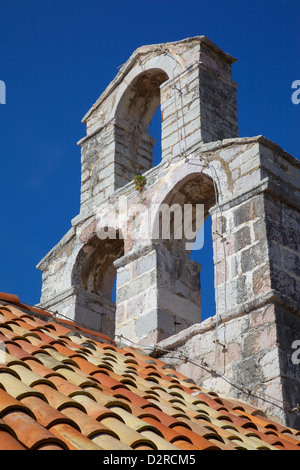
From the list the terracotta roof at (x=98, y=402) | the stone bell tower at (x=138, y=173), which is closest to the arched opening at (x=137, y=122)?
the stone bell tower at (x=138, y=173)

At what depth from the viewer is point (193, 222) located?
23.9ft

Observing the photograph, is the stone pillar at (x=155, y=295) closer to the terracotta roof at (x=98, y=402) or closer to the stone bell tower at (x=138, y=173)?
the stone bell tower at (x=138, y=173)

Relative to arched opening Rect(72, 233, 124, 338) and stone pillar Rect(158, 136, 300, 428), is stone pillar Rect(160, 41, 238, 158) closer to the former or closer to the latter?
stone pillar Rect(158, 136, 300, 428)

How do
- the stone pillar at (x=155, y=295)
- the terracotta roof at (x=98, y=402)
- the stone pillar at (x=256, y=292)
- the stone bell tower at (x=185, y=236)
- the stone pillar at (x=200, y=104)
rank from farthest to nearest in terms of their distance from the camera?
the stone pillar at (x=200, y=104)
the stone pillar at (x=155, y=295)
the stone bell tower at (x=185, y=236)
the stone pillar at (x=256, y=292)
the terracotta roof at (x=98, y=402)

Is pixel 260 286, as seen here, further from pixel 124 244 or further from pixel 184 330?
pixel 124 244

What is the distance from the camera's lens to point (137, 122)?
846 centimetres

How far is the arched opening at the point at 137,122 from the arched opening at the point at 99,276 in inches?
28.6

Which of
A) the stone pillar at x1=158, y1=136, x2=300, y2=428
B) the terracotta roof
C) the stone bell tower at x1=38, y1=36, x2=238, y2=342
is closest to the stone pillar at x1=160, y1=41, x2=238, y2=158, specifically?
the stone bell tower at x1=38, y1=36, x2=238, y2=342

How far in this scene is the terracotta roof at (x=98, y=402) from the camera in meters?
3.08

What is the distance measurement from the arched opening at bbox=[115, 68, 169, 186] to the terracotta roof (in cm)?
264

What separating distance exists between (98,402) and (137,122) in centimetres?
515
